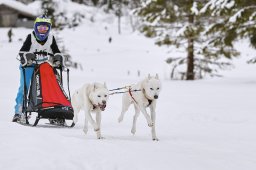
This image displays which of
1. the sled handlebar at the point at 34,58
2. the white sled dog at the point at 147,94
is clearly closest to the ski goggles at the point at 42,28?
the sled handlebar at the point at 34,58

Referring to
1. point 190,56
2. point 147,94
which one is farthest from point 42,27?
point 190,56

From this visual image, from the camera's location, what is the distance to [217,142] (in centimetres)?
670

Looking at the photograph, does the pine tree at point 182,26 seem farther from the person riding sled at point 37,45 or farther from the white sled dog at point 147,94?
the white sled dog at point 147,94

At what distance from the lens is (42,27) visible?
302 inches

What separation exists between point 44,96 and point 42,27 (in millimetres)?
1362

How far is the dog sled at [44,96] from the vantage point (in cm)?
708

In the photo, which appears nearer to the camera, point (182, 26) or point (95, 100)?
point (95, 100)

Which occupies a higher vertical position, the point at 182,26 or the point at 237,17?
the point at 182,26

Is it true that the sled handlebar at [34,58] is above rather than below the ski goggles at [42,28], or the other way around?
below

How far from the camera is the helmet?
7637mm

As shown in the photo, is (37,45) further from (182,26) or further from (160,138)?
(182,26)

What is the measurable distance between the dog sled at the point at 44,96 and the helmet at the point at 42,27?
38 cm

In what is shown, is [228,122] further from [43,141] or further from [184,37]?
[184,37]

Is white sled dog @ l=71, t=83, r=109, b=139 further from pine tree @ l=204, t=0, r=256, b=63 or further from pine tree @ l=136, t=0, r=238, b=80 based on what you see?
pine tree @ l=136, t=0, r=238, b=80
